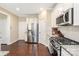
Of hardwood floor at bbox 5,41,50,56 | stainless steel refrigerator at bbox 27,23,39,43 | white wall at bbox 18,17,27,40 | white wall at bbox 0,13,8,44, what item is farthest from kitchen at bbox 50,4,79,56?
white wall at bbox 18,17,27,40

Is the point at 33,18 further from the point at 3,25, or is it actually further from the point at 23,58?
the point at 23,58

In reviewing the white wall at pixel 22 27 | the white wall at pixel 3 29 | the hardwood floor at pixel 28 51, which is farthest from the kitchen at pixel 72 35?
the white wall at pixel 22 27

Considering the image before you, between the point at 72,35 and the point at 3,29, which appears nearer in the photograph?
the point at 72,35

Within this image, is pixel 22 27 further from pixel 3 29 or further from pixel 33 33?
pixel 3 29

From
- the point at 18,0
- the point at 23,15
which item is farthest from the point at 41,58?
the point at 23,15

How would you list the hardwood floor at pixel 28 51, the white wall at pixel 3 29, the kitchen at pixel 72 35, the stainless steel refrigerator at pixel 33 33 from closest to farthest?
the kitchen at pixel 72 35, the hardwood floor at pixel 28 51, the white wall at pixel 3 29, the stainless steel refrigerator at pixel 33 33

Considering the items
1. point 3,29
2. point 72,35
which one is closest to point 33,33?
point 3,29

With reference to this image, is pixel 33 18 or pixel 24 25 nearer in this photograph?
pixel 33 18

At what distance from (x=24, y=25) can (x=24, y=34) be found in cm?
76

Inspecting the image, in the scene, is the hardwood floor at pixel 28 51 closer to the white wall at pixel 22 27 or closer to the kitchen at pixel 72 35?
the kitchen at pixel 72 35

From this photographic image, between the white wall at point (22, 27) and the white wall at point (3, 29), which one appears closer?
the white wall at point (3, 29)

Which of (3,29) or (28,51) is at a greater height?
(3,29)

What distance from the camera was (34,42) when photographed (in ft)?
28.1

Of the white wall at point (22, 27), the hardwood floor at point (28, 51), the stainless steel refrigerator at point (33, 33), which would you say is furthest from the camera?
the white wall at point (22, 27)
